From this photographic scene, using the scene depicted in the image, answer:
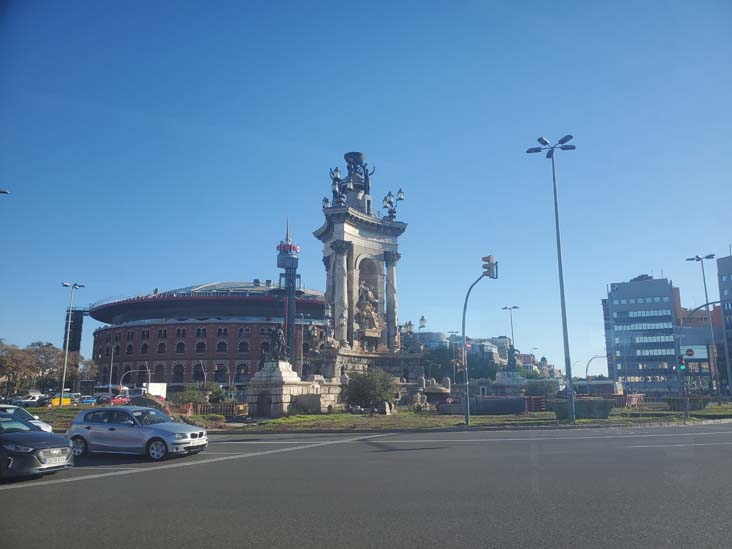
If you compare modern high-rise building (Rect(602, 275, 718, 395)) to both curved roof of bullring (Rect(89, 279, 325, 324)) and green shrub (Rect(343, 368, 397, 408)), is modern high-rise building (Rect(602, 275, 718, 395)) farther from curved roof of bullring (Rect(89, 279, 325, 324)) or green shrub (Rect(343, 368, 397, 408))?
green shrub (Rect(343, 368, 397, 408))

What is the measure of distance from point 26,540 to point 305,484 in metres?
4.48

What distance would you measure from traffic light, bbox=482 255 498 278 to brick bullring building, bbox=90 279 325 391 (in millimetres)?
63824

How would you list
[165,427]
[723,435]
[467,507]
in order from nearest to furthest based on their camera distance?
1. [467,507]
2. [165,427]
3. [723,435]

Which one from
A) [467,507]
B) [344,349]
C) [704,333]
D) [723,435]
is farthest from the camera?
[704,333]

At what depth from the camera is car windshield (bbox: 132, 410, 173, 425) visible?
14.4m

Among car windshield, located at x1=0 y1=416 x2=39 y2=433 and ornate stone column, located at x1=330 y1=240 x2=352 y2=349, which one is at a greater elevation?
ornate stone column, located at x1=330 y1=240 x2=352 y2=349

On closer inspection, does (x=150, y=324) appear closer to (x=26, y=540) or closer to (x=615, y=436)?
(x=615, y=436)

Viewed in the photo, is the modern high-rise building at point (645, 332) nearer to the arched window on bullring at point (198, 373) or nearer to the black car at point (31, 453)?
the arched window on bullring at point (198, 373)

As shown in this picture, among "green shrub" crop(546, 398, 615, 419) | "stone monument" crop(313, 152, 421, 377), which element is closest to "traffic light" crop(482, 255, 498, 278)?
"green shrub" crop(546, 398, 615, 419)

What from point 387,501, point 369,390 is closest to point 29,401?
point 369,390

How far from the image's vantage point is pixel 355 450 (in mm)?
15617

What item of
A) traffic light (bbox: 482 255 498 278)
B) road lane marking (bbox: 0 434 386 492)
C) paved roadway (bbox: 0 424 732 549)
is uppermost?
traffic light (bbox: 482 255 498 278)

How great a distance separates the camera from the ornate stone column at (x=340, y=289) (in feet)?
173

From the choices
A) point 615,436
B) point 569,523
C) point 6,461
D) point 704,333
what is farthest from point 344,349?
point 704,333
